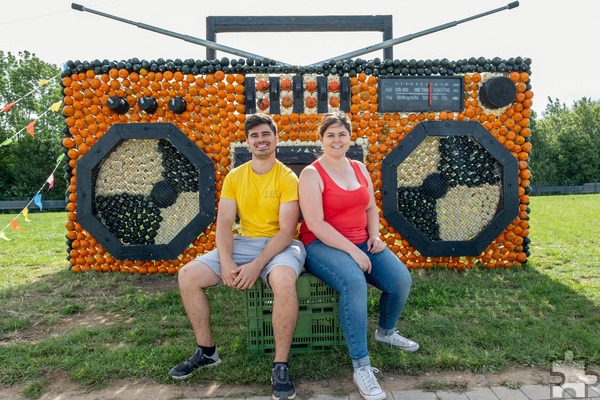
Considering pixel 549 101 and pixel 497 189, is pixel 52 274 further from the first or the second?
pixel 549 101

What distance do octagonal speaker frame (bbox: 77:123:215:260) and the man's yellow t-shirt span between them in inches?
79.1

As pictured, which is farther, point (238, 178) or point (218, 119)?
point (218, 119)

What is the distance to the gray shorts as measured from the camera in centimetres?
270

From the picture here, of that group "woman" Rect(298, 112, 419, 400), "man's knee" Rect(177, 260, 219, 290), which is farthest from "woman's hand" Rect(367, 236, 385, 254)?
"man's knee" Rect(177, 260, 219, 290)

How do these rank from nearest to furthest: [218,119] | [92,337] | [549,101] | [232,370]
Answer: [232,370] < [92,337] < [218,119] < [549,101]

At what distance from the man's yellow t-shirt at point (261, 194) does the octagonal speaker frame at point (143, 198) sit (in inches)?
79.1

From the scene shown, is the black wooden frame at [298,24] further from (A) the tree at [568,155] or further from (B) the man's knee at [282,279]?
(A) the tree at [568,155]

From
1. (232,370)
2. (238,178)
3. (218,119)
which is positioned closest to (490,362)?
(232,370)

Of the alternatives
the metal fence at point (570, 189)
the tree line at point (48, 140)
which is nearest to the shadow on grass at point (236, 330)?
the tree line at point (48, 140)

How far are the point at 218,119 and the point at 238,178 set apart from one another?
209cm

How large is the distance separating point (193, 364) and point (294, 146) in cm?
263

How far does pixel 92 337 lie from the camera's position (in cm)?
325

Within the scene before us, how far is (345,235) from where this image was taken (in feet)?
9.55

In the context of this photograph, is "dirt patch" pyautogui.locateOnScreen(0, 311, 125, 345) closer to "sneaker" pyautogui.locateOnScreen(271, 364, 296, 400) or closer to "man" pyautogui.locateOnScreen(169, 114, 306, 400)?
"man" pyautogui.locateOnScreen(169, 114, 306, 400)
